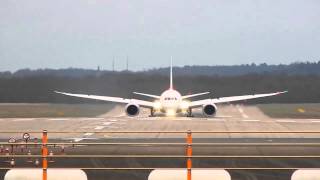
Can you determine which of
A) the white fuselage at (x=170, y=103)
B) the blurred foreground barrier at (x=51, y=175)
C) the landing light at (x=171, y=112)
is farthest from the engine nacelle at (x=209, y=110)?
the blurred foreground barrier at (x=51, y=175)

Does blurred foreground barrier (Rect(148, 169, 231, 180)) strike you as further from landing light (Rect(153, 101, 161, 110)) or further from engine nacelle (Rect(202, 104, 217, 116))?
landing light (Rect(153, 101, 161, 110))

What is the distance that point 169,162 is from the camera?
22.6 m

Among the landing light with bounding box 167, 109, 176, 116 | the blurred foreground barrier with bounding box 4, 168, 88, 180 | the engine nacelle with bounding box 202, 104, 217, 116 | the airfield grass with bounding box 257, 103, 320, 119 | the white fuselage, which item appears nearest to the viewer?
the blurred foreground barrier with bounding box 4, 168, 88, 180

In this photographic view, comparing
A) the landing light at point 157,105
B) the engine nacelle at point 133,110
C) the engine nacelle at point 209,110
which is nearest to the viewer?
the engine nacelle at point 133,110

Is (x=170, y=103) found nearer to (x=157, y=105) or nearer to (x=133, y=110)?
(x=157, y=105)

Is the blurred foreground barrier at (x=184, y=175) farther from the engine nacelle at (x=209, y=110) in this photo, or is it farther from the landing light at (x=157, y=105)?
the landing light at (x=157, y=105)

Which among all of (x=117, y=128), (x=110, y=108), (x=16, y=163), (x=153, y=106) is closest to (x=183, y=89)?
(x=110, y=108)

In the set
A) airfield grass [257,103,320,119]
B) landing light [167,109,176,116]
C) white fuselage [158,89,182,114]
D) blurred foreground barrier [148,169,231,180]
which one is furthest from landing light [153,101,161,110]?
blurred foreground barrier [148,169,231,180]

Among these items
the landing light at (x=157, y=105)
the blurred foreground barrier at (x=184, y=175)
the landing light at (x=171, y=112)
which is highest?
the landing light at (x=157, y=105)

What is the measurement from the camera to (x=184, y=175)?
12.9 metres

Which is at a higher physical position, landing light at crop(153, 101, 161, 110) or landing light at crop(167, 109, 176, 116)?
landing light at crop(153, 101, 161, 110)

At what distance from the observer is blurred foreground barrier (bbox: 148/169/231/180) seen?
1272cm

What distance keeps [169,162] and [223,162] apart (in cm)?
194

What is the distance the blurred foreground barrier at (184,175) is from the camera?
12724 millimetres
